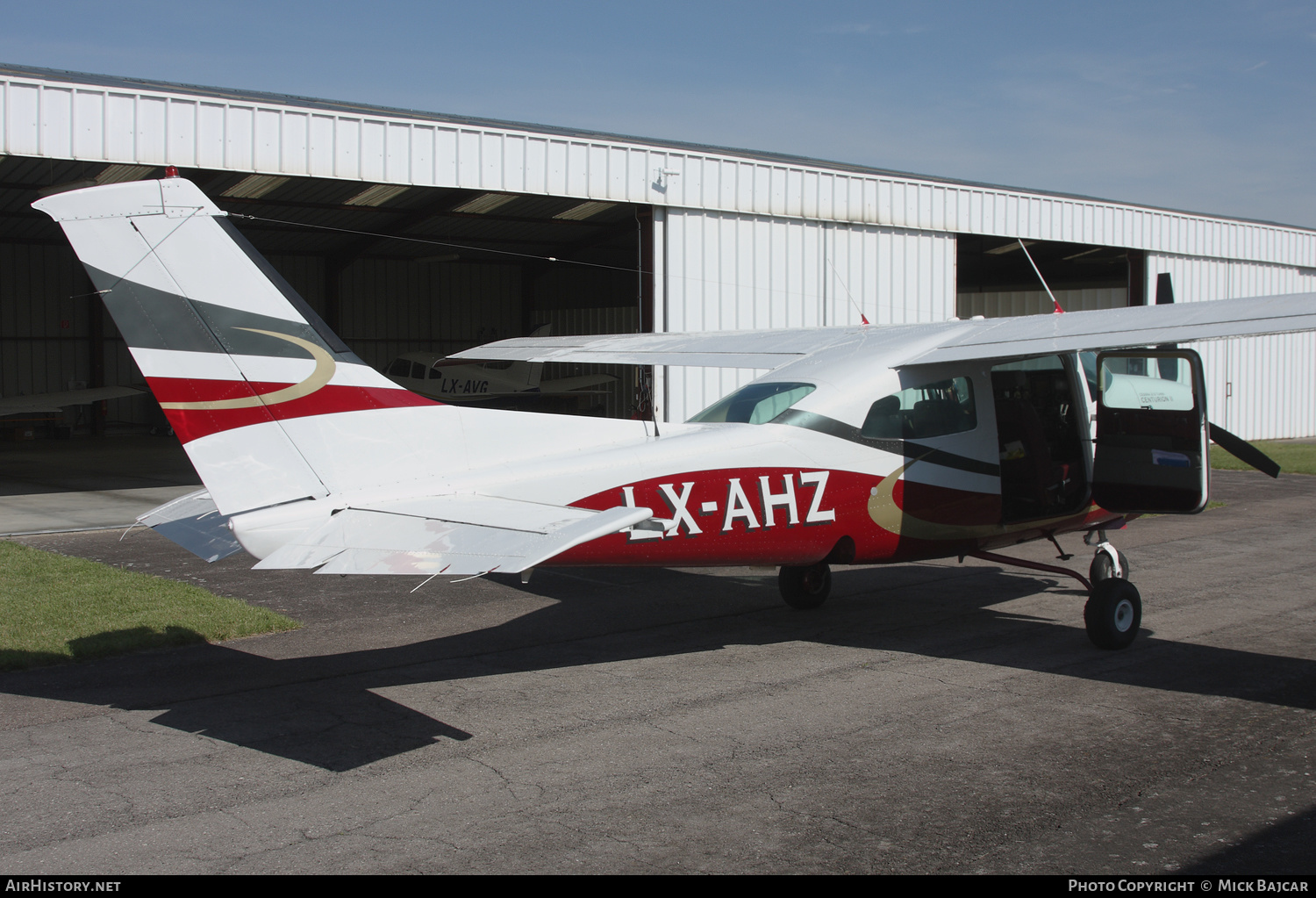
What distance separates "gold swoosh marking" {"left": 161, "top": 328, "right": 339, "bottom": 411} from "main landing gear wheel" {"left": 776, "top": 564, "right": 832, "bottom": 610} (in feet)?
14.9

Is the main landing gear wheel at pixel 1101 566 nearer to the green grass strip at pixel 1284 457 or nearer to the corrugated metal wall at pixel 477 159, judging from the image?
the corrugated metal wall at pixel 477 159

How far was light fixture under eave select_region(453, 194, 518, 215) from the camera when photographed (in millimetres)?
21297

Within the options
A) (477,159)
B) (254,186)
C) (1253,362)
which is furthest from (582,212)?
(1253,362)

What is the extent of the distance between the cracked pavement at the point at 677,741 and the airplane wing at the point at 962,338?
88.0 inches

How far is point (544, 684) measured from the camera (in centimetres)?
682

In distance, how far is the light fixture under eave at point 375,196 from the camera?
66.4 feet

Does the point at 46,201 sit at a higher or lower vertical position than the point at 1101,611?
higher

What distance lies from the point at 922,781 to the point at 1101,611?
3.21 m

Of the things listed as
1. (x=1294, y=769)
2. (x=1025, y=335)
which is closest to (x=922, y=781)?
(x=1294, y=769)

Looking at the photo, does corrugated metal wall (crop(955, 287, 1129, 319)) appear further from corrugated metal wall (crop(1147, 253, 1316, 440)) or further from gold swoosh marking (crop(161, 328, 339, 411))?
gold swoosh marking (crop(161, 328, 339, 411))

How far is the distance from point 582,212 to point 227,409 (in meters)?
18.3

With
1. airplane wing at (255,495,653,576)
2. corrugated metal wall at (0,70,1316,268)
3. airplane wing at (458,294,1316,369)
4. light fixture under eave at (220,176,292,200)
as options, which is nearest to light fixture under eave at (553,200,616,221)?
corrugated metal wall at (0,70,1316,268)

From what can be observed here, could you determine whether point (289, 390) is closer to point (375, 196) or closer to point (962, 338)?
point (962, 338)

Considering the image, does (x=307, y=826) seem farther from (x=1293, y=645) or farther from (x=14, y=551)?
(x=14, y=551)
